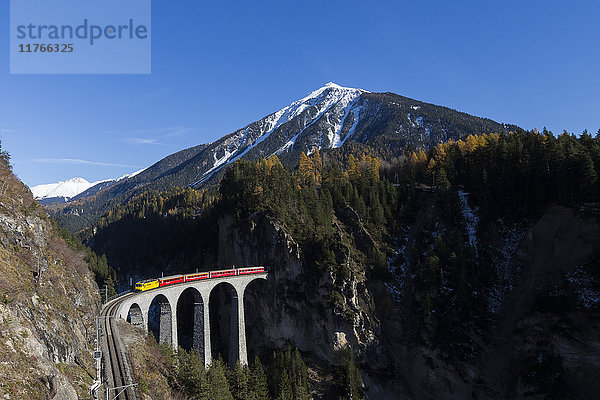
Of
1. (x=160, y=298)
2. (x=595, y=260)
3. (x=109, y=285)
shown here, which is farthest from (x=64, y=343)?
(x=595, y=260)

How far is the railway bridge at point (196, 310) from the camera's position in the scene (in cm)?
4631

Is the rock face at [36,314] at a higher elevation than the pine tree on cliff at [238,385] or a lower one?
higher

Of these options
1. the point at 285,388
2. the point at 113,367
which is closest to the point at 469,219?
the point at 285,388

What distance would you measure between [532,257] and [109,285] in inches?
3439

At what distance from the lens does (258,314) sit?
64.0m

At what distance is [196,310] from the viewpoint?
5441 centimetres

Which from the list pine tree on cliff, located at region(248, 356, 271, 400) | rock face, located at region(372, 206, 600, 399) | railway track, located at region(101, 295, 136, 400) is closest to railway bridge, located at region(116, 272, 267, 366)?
railway track, located at region(101, 295, 136, 400)

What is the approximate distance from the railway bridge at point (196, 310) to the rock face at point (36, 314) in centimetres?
540

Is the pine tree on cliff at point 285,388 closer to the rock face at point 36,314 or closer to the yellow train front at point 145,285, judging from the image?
the yellow train front at point 145,285

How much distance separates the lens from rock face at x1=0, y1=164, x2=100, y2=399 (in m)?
18.6

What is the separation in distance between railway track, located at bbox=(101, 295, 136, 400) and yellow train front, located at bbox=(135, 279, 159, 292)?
7.58 meters

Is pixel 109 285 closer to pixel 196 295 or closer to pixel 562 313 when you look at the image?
pixel 196 295

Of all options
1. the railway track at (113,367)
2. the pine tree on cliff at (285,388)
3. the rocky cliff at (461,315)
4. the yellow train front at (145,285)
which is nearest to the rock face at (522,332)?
the rocky cliff at (461,315)

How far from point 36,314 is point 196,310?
31108mm
